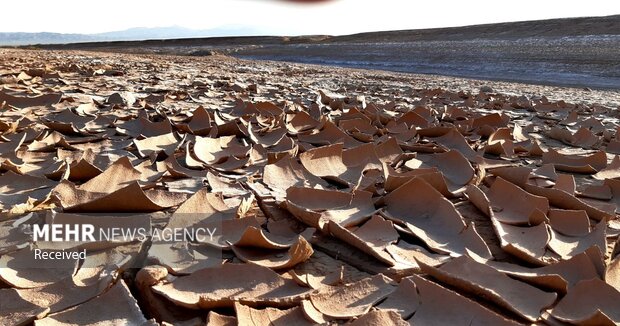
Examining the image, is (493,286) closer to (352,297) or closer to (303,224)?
(352,297)

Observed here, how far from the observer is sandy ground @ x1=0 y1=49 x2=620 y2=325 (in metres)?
0.72

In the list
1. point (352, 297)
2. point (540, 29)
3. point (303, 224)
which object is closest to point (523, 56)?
point (540, 29)

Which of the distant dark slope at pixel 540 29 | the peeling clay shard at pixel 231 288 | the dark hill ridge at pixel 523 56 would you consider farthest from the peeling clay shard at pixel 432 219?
the distant dark slope at pixel 540 29

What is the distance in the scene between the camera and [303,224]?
3.26 ft

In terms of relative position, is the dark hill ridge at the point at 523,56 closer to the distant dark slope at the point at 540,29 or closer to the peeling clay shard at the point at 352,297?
the distant dark slope at the point at 540,29

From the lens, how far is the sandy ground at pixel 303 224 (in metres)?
0.72

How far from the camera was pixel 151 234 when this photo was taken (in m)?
0.90

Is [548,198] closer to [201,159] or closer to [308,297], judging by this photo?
[308,297]

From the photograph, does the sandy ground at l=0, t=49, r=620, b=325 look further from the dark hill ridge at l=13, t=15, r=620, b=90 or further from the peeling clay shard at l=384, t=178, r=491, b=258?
the dark hill ridge at l=13, t=15, r=620, b=90

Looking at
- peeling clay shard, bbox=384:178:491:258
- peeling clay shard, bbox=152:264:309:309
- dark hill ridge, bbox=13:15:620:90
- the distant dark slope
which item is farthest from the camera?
the distant dark slope

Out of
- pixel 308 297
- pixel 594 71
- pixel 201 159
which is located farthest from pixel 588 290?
pixel 594 71

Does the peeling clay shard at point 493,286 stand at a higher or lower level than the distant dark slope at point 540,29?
lower

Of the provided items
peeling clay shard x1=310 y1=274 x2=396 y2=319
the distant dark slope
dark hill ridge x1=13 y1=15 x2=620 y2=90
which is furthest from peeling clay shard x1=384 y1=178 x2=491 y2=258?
the distant dark slope

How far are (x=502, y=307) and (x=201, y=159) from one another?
90cm
